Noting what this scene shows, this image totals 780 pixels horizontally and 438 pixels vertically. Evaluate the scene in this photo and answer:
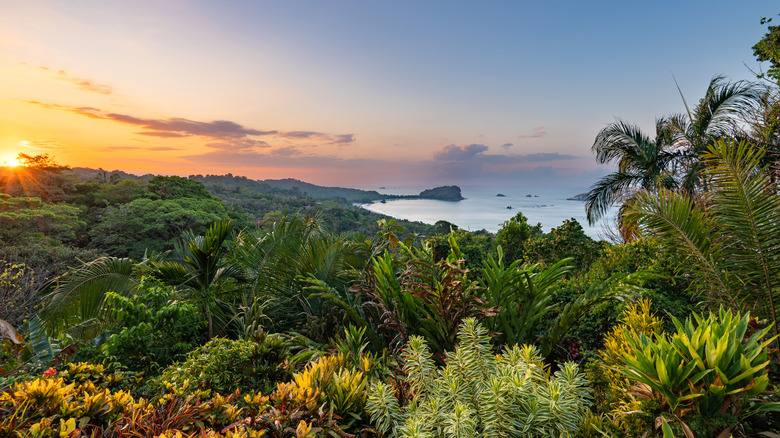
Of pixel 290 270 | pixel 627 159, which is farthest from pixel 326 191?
pixel 290 270

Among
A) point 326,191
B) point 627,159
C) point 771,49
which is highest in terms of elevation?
point 771,49

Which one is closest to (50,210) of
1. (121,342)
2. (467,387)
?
(121,342)

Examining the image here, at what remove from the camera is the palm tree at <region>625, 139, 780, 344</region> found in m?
2.56

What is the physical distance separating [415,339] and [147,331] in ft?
7.56

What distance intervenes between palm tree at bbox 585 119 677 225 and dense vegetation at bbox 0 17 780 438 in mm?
4441

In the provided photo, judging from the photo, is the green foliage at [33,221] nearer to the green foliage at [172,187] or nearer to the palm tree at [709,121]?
the green foliage at [172,187]

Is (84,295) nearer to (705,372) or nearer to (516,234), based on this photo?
(705,372)

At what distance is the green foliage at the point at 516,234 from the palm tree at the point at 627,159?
3.13 m

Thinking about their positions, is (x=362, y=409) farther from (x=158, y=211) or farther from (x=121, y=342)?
(x=158, y=211)

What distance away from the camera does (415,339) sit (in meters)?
1.65

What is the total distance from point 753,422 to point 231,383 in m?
2.60

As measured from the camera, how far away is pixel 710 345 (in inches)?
45.5

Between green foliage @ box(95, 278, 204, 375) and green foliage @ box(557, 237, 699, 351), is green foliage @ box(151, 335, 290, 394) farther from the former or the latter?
green foliage @ box(557, 237, 699, 351)

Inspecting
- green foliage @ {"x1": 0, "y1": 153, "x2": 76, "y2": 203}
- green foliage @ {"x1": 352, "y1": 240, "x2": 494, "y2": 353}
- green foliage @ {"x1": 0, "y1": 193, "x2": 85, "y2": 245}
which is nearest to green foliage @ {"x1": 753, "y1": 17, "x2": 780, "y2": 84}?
green foliage @ {"x1": 352, "y1": 240, "x2": 494, "y2": 353}
